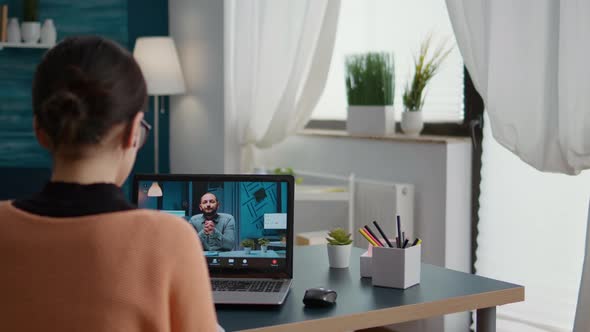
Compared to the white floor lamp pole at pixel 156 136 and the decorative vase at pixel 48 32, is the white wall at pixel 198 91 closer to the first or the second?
the white floor lamp pole at pixel 156 136

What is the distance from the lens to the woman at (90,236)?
→ 45.2 inches

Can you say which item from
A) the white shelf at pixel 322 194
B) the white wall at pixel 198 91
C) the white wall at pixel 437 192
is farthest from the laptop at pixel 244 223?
the white wall at pixel 198 91

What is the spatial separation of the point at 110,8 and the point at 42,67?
454cm

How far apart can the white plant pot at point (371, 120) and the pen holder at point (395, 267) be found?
1.99 meters

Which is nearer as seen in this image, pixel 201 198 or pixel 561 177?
pixel 201 198

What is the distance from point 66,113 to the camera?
1.17 m

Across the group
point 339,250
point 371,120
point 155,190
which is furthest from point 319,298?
point 371,120

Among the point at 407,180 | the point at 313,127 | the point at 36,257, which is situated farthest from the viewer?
the point at 313,127

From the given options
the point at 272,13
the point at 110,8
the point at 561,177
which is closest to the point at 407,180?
the point at 561,177

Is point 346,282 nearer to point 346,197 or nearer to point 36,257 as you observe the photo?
point 36,257

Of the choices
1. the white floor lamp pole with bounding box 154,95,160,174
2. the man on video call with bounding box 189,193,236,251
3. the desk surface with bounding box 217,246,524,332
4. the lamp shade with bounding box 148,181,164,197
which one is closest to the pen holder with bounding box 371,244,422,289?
the desk surface with bounding box 217,246,524,332

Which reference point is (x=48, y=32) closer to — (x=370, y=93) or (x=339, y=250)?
(x=370, y=93)

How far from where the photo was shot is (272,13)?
4508 mm

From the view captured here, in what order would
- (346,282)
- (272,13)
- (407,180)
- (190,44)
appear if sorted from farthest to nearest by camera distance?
(190,44) → (272,13) → (407,180) → (346,282)
